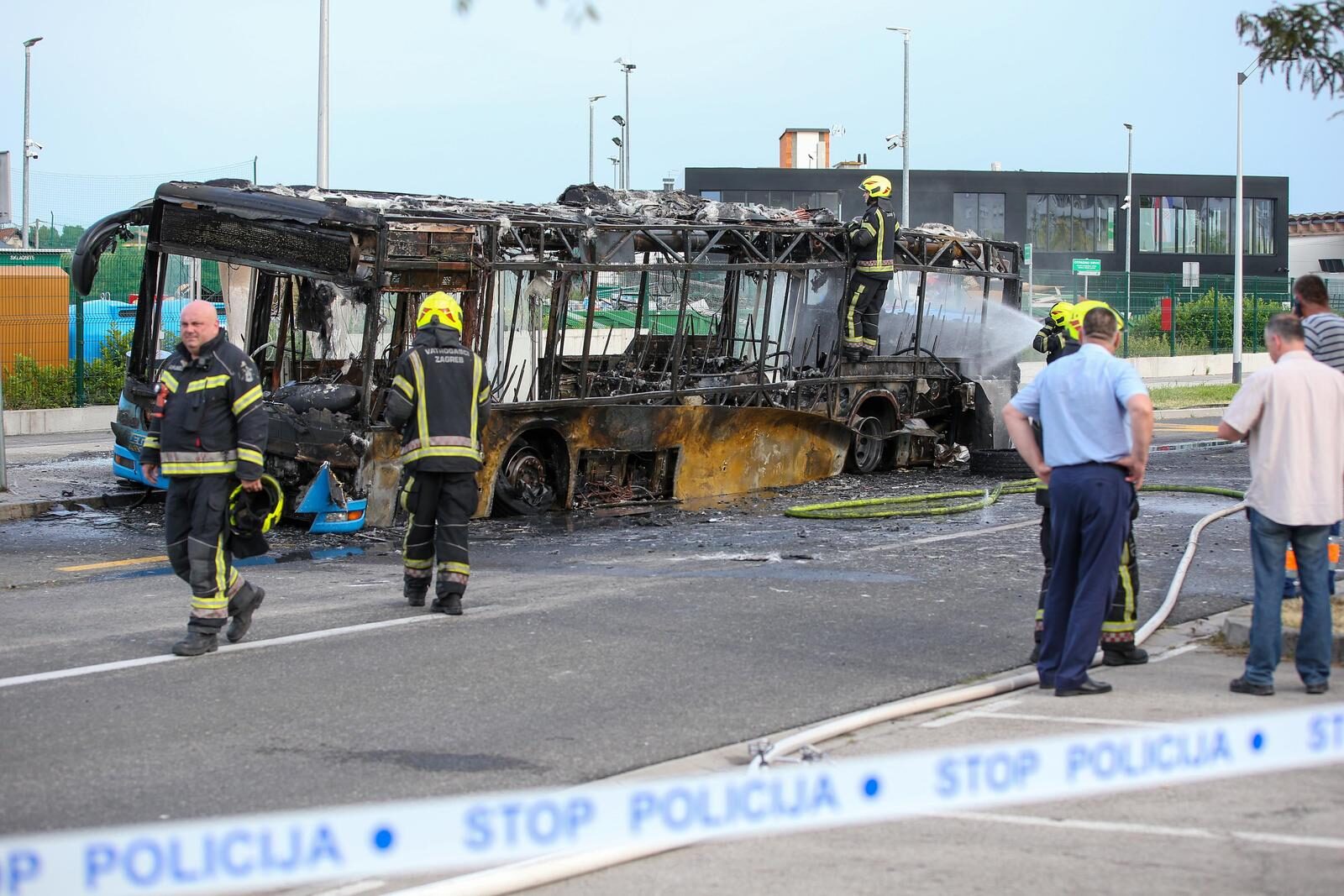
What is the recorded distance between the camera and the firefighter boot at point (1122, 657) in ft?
24.0

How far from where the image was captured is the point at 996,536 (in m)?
12.0

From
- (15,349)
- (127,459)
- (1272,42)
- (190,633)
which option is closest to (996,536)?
(1272,42)

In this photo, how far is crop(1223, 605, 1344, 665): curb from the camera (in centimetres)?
728

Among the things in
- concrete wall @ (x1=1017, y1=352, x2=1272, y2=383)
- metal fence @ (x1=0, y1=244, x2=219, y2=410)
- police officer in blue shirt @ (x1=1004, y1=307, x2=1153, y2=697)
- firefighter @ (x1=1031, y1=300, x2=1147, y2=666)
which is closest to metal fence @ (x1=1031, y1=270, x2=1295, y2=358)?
concrete wall @ (x1=1017, y1=352, x2=1272, y2=383)

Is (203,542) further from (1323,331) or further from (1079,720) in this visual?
(1323,331)

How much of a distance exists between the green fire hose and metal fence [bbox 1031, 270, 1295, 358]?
20.9 metres

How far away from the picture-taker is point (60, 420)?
21469 mm

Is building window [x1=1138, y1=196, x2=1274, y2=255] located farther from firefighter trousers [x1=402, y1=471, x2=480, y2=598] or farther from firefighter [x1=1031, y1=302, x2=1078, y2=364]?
firefighter trousers [x1=402, y1=471, x2=480, y2=598]

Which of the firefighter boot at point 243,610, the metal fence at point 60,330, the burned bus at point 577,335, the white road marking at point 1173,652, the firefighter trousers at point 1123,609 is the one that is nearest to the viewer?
the firefighter trousers at point 1123,609

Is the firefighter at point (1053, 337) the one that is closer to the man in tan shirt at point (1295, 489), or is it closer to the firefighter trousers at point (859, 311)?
the man in tan shirt at point (1295, 489)

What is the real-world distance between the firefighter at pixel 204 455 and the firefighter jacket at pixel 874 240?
9.17 m

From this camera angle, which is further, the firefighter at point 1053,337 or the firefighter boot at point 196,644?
the firefighter at point 1053,337

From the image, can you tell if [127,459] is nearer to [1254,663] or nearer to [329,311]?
[329,311]

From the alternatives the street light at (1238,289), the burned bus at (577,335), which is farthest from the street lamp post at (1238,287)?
the burned bus at (577,335)
